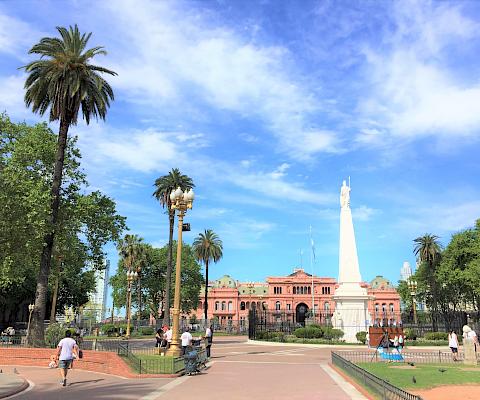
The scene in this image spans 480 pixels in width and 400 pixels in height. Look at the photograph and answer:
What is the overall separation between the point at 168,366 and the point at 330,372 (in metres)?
6.15

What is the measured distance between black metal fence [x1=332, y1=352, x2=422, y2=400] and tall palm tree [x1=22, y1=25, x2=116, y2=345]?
17.0 m

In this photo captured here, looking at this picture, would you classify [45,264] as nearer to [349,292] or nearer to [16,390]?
[16,390]

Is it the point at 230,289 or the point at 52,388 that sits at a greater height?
the point at 230,289

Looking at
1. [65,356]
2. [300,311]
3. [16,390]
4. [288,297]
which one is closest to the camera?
[16,390]

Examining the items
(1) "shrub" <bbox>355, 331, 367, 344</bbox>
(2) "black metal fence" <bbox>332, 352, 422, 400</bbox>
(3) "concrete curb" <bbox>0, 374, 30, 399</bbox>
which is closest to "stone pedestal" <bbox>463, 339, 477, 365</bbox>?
(2) "black metal fence" <bbox>332, 352, 422, 400</bbox>

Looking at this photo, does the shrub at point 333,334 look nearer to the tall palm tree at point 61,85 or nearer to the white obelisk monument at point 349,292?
the white obelisk monument at point 349,292

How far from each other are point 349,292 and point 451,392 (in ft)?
87.3

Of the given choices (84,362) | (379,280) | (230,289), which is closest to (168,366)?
(84,362)

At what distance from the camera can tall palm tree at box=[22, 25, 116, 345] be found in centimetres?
2536

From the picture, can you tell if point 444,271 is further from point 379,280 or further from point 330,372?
point 379,280

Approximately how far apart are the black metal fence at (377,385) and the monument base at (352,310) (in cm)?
2206

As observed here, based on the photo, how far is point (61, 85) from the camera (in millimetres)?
25578

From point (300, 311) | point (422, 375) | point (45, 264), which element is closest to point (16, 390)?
point (422, 375)

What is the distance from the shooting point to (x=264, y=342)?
3819 centimetres
